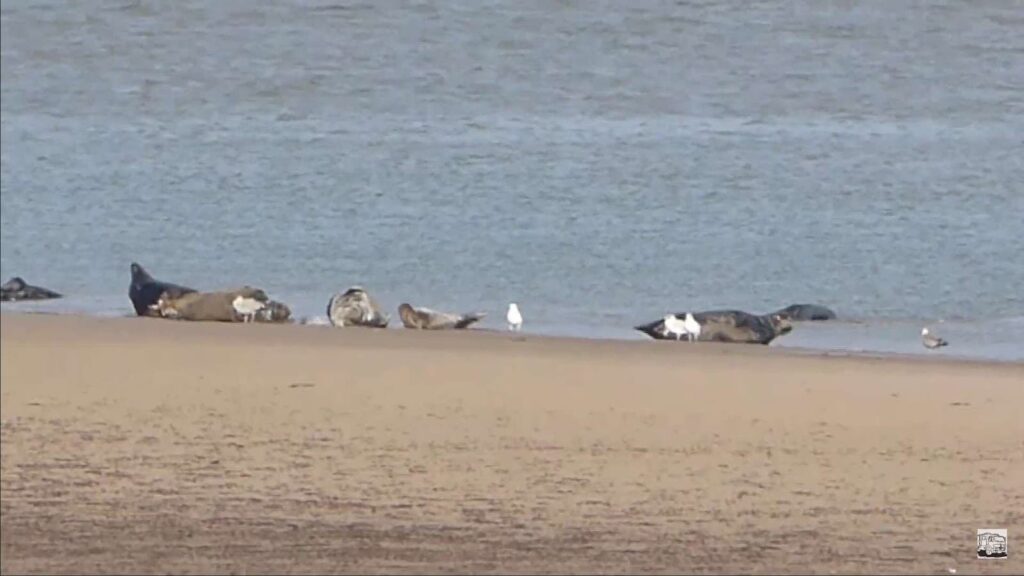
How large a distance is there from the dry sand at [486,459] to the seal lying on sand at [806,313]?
38.5 inches

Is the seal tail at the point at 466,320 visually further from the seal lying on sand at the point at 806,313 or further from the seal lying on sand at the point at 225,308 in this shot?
the seal lying on sand at the point at 806,313

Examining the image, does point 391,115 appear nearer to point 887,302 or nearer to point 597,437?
point 887,302

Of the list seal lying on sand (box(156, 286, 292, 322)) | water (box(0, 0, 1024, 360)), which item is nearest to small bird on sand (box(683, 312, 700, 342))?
water (box(0, 0, 1024, 360))

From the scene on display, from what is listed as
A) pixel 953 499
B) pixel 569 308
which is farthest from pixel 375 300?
pixel 953 499

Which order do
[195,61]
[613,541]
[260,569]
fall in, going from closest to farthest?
[260,569] → [613,541] → [195,61]

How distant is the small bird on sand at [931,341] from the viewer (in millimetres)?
6153

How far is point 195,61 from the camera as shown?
12961mm

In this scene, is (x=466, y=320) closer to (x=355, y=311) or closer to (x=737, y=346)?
(x=355, y=311)

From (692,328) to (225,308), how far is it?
142 centimetres

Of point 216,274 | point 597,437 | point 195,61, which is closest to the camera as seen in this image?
point 597,437

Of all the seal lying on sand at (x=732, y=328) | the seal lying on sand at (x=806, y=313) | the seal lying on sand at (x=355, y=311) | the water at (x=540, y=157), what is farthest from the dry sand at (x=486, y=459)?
the water at (x=540, y=157)

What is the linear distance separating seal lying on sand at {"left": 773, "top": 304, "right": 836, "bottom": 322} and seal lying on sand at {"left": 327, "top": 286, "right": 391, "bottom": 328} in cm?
133

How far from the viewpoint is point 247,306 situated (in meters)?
6.20

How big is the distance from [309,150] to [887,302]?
375cm
